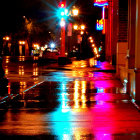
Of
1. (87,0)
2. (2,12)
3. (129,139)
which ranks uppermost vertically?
(87,0)

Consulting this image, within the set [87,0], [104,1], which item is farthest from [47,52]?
[104,1]

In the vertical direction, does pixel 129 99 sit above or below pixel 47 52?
below

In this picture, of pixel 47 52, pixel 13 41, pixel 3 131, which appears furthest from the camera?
pixel 13 41

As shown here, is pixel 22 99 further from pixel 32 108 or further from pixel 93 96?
pixel 93 96

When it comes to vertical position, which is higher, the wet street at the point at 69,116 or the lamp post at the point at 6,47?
the lamp post at the point at 6,47

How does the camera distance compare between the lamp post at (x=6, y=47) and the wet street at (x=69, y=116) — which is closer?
the wet street at (x=69, y=116)

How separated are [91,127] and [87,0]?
41.8 metres

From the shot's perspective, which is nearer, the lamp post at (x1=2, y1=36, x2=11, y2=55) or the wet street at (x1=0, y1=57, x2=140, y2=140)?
the wet street at (x1=0, y1=57, x2=140, y2=140)

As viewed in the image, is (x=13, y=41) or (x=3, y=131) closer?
(x=3, y=131)

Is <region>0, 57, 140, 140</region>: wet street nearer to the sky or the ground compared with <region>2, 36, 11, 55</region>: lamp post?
nearer to the ground

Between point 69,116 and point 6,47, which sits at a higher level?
point 6,47

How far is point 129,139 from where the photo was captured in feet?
19.7

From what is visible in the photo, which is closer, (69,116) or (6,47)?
(69,116)

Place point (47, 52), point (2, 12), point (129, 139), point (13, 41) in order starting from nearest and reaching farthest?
point (129, 139) < point (2, 12) < point (47, 52) < point (13, 41)
